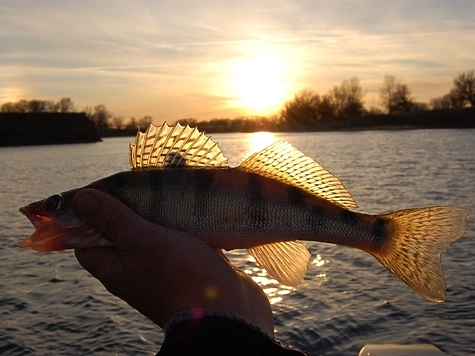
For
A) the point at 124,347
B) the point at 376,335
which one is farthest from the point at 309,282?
the point at 124,347

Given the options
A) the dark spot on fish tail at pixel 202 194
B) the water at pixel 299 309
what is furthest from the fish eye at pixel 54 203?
the water at pixel 299 309

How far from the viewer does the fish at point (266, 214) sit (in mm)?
3734

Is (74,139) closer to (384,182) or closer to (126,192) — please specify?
(384,182)

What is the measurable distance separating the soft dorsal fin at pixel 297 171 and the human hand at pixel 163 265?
73cm

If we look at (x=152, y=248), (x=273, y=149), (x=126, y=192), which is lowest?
(x=152, y=248)

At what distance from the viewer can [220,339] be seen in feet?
9.13

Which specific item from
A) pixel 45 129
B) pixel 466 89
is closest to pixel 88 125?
pixel 45 129

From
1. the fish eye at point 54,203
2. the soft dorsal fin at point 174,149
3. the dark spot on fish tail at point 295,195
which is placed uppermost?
the soft dorsal fin at point 174,149

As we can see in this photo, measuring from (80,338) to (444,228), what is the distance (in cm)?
842

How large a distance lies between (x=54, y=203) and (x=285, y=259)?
1.79m

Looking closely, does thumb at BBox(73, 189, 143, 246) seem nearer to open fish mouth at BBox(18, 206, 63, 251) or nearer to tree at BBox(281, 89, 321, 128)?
open fish mouth at BBox(18, 206, 63, 251)

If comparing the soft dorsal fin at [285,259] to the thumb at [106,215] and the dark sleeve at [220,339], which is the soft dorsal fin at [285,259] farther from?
the dark sleeve at [220,339]

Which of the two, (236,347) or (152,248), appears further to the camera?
(152,248)

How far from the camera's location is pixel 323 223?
3.80m
